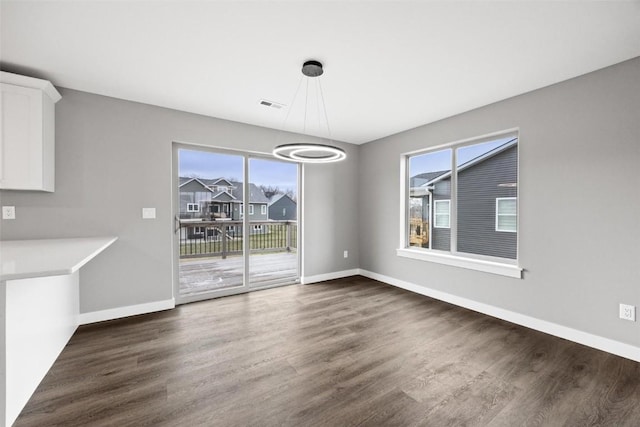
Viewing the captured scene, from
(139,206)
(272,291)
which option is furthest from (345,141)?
(139,206)

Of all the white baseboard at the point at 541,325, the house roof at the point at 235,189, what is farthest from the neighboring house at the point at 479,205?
the house roof at the point at 235,189

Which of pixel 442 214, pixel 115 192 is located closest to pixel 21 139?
pixel 115 192

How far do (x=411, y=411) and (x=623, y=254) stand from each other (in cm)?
236

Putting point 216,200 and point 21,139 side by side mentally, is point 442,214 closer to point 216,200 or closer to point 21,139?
point 216,200

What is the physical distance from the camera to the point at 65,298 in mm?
2539

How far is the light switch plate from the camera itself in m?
3.35

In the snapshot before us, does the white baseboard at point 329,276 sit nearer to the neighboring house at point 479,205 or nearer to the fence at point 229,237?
the fence at point 229,237

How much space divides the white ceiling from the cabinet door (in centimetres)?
29

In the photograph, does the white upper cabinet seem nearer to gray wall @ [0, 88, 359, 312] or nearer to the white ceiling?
the white ceiling

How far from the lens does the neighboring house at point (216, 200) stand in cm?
374

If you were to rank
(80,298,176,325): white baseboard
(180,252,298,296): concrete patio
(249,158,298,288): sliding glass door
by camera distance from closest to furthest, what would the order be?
(80,298,176,325): white baseboard → (180,252,298,296): concrete patio → (249,158,298,288): sliding glass door

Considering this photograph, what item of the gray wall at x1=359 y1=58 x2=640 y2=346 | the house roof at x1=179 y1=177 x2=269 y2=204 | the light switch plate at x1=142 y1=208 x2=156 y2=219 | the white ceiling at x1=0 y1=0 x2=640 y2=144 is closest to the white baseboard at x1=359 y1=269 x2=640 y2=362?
the gray wall at x1=359 y1=58 x2=640 y2=346

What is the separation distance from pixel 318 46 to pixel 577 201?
283cm

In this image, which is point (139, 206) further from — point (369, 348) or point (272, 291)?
point (369, 348)
